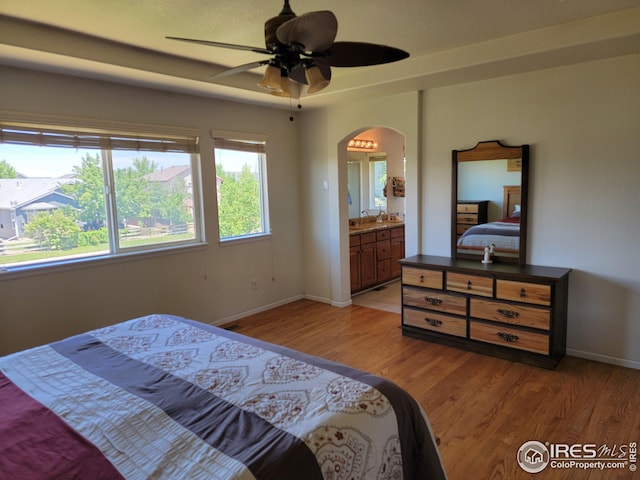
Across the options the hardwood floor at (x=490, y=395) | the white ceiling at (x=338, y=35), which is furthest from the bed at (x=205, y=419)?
the white ceiling at (x=338, y=35)

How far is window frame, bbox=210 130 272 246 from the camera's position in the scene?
4.30 metres

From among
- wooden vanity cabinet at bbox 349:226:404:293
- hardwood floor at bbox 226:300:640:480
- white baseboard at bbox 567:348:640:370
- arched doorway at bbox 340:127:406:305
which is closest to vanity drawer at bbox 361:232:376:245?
wooden vanity cabinet at bbox 349:226:404:293

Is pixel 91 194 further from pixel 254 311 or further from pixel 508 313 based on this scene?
pixel 508 313

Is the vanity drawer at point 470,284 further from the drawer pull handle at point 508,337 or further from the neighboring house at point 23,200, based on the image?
the neighboring house at point 23,200

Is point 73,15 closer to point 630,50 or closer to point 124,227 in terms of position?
point 124,227

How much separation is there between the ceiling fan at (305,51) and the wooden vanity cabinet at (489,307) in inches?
83.8

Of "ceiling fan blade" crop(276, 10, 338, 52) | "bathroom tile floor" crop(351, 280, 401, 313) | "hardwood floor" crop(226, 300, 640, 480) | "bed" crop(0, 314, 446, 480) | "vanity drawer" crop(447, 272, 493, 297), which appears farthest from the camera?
"bathroom tile floor" crop(351, 280, 401, 313)

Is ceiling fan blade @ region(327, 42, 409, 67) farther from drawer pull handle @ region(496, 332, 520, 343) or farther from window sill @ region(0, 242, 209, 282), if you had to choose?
window sill @ region(0, 242, 209, 282)

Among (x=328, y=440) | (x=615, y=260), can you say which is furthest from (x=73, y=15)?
(x=615, y=260)

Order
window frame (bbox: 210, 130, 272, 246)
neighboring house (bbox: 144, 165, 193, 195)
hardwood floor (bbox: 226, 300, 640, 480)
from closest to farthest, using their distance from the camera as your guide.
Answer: hardwood floor (bbox: 226, 300, 640, 480)
neighboring house (bbox: 144, 165, 193, 195)
window frame (bbox: 210, 130, 272, 246)

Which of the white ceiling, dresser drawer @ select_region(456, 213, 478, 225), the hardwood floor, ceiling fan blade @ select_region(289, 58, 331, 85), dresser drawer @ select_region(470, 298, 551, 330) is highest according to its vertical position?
the white ceiling

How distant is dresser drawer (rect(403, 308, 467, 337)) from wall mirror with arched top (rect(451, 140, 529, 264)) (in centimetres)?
65

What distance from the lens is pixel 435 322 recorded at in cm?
377

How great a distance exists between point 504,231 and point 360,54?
2404mm
